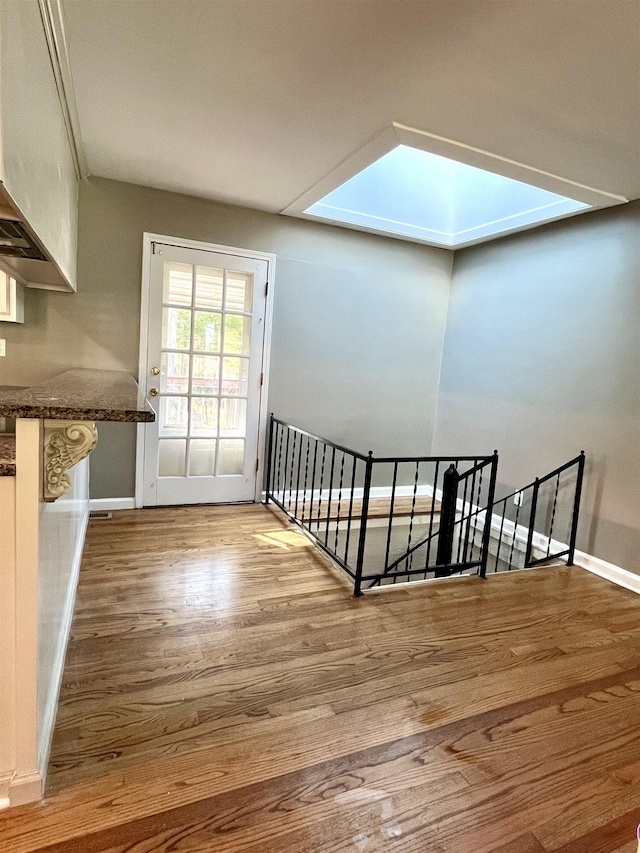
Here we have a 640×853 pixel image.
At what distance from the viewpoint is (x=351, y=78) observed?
1.94m

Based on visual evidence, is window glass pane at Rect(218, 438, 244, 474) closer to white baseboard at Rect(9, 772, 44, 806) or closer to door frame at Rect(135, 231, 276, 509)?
door frame at Rect(135, 231, 276, 509)

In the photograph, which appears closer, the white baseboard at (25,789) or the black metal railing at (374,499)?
the white baseboard at (25,789)

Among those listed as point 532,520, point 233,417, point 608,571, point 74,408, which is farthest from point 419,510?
point 74,408

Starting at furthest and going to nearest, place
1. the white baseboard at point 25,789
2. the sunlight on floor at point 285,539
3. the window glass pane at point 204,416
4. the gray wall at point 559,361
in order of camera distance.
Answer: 1. the window glass pane at point 204,416
2. the sunlight on floor at point 285,539
3. the gray wall at point 559,361
4. the white baseboard at point 25,789

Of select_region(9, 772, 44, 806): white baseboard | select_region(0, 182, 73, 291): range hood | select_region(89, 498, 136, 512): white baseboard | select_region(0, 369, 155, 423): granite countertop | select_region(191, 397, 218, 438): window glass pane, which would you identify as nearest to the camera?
select_region(0, 369, 155, 423): granite countertop

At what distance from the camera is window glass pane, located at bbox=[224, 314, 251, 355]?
12.4 feet

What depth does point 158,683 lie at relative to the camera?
1764 millimetres

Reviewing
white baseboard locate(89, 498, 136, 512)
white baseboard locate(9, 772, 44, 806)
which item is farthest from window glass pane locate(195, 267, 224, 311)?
white baseboard locate(9, 772, 44, 806)

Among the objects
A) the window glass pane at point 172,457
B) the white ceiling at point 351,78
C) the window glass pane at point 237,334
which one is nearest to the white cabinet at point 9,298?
the white ceiling at point 351,78

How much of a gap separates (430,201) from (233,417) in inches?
102

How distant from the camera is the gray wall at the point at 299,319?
3244mm

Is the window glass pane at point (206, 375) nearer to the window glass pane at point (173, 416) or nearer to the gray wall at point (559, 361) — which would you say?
the window glass pane at point (173, 416)

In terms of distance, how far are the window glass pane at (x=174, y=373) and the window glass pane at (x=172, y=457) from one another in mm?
421

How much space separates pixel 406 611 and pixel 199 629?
1.06m
